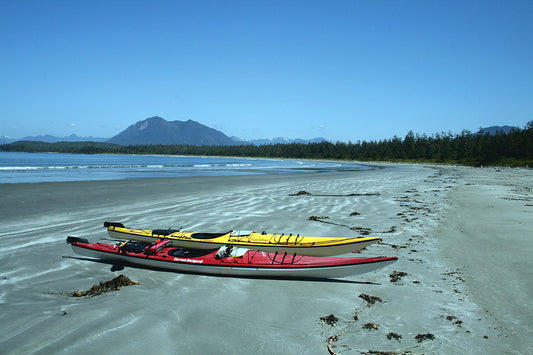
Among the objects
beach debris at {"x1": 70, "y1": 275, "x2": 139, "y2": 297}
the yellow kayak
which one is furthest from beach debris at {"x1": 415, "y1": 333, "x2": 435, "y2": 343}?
beach debris at {"x1": 70, "y1": 275, "x2": 139, "y2": 297}

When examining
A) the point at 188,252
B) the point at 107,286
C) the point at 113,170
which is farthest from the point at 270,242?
the point at 113,170

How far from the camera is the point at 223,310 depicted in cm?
509

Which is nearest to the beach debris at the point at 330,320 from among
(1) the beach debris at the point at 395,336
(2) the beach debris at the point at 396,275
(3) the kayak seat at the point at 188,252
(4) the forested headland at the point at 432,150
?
(1) the beach debris at the point at 395,336

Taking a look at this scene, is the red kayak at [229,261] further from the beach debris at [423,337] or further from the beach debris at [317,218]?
the beach debris at [317,218]

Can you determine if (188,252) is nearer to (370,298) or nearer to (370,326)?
(370,298)

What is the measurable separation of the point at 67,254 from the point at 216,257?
412 cm

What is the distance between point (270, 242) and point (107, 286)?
10.6 ft

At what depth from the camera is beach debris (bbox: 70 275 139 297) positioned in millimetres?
5676

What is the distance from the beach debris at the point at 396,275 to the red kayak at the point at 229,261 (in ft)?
2.64

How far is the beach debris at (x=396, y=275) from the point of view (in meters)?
6.14

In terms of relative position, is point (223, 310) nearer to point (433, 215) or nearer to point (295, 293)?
point (295, 293)

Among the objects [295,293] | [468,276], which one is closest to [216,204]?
[295,293]

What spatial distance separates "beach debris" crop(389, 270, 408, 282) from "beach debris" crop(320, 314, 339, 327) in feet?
6.45

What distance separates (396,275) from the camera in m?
6.29
